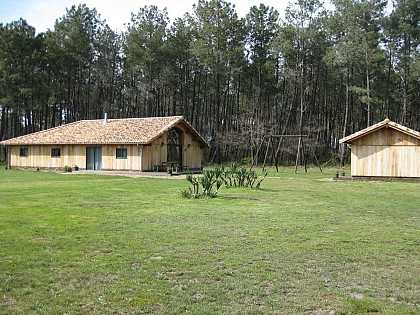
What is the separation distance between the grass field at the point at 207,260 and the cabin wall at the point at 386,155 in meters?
13.0

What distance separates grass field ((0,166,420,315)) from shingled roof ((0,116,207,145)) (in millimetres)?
18217

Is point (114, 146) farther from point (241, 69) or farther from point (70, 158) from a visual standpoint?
point (241, 69)

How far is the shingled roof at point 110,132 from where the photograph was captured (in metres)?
30.4

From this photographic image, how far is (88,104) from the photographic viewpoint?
51.3m

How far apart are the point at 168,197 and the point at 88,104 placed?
39.1 meters

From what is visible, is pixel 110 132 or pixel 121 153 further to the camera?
pixel 110 132

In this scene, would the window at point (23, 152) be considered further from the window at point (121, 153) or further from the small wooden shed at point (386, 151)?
the small wooden shed at point (386, 151)

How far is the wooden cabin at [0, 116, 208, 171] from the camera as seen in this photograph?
99.4ft

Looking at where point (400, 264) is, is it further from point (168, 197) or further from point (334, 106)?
point (334, 106)

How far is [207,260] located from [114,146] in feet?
84.0

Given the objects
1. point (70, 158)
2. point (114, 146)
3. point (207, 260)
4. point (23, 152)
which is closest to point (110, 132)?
point (114, 146)

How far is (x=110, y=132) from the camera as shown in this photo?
107 feet

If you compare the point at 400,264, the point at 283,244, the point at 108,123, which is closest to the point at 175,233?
the point at 283,244

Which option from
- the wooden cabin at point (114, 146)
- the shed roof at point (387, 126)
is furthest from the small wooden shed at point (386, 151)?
the wooden cabin at point (114, 146)
